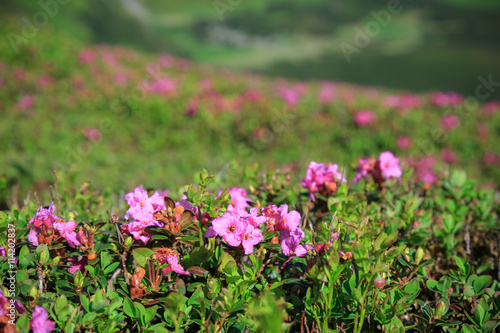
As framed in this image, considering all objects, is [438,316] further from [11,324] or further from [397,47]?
[397,47]

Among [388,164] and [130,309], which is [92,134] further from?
[130,309]

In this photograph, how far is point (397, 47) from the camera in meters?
22.6

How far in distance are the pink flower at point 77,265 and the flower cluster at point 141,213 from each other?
18 cm

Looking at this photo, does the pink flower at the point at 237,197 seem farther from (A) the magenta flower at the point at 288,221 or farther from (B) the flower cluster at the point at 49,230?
(B) the flower cluster at the point at 49,230

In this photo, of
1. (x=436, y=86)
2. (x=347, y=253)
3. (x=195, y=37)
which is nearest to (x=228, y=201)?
(x=347, y=253)

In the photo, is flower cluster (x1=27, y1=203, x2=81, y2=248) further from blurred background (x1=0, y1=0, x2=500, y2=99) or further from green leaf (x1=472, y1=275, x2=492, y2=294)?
blurred background (x1=0, y1=0, x2=500, y2=99)

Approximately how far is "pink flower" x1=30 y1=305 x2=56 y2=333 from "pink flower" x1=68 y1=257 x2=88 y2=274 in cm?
25

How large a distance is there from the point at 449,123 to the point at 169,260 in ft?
21.8

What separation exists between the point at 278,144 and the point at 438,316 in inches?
202

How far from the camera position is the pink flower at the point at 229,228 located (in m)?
1.08

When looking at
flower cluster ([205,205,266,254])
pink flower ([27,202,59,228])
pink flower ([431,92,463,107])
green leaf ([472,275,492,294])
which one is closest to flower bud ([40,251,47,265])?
pink flower ([27,202,59,228])

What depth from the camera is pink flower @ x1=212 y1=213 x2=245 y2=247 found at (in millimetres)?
1083

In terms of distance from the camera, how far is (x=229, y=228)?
1.12 metres

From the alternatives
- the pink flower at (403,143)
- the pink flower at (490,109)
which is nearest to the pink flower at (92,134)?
the pink flower at (403,143)
